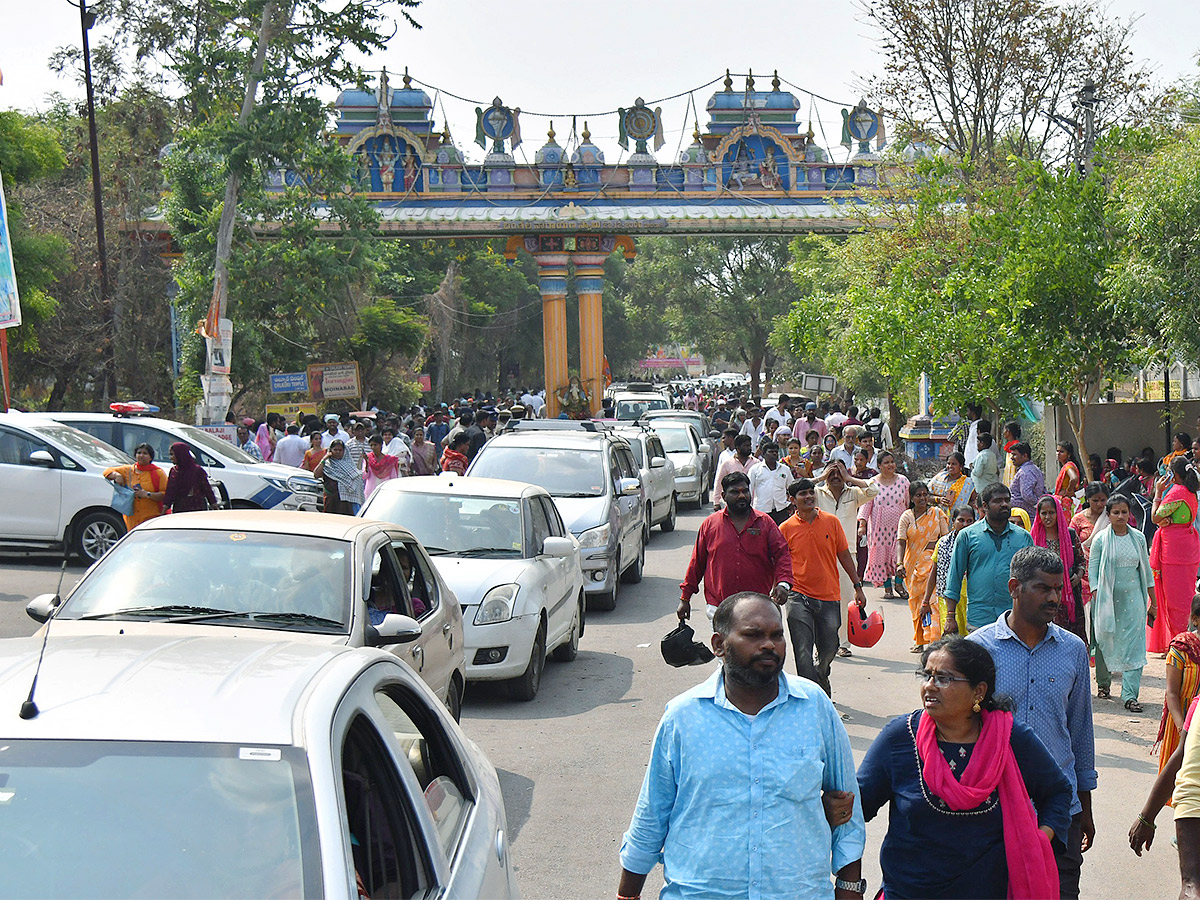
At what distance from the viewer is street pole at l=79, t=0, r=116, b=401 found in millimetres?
26938

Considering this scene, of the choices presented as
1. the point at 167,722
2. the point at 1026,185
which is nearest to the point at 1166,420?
the point at 1026,185

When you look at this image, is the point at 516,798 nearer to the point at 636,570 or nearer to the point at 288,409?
the point at 636,570

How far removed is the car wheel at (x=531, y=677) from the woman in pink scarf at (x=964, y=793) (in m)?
5.68

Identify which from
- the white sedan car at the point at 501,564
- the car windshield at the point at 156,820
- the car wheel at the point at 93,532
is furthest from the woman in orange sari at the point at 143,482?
the car windshield at the point at 156,820

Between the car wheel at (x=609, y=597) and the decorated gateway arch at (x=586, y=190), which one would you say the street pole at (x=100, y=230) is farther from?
the car wheel at (x=609, y=597)

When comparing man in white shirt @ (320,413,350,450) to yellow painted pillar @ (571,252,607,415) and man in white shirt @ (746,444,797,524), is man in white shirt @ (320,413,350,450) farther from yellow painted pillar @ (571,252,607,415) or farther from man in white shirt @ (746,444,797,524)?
yellow painted pillar @ (571,252,607,415)

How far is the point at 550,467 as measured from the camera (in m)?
15.0

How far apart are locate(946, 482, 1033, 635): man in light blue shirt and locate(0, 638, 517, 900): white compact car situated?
474 cm

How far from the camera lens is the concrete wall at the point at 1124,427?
858 inches

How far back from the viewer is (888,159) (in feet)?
94.0

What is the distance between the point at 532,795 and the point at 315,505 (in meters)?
9.75

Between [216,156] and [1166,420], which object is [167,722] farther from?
[216,156]

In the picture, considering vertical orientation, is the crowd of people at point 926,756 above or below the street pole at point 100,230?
below

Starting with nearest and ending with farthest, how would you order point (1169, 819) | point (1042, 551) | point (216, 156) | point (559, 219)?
point (1042, 551)
point (1169, 819)
point (216, 156)
point (559, 219)
